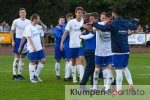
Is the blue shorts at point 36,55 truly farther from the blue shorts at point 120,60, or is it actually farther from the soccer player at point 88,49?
the blue shorts at point 120,60

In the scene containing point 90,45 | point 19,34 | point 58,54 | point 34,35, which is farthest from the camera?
point 58,54

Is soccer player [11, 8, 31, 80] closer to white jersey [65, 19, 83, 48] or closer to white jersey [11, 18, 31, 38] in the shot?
white jersey [11, 18, 31, 38]

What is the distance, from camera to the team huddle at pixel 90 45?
14359 mm

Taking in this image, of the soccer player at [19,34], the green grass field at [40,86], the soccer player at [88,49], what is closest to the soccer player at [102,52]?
the soccer player at [88,49]

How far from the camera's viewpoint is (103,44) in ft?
50.7

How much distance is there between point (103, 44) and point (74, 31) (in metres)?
3.00

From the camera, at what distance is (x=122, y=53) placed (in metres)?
14.4

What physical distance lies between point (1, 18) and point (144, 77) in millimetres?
41114

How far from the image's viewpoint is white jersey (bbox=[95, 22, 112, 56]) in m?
15.3

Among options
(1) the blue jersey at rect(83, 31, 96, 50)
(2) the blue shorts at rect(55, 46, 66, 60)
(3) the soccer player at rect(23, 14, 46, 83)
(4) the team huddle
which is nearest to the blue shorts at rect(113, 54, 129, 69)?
(4) the team huddle

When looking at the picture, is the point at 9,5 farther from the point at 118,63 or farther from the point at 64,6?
the point at 118,63

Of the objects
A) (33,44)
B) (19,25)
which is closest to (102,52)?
(33,44)

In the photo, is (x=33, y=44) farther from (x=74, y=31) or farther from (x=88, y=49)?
(x=88, y=49)

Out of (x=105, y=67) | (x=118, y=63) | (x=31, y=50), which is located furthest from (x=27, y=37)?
(x=118, y=63)
